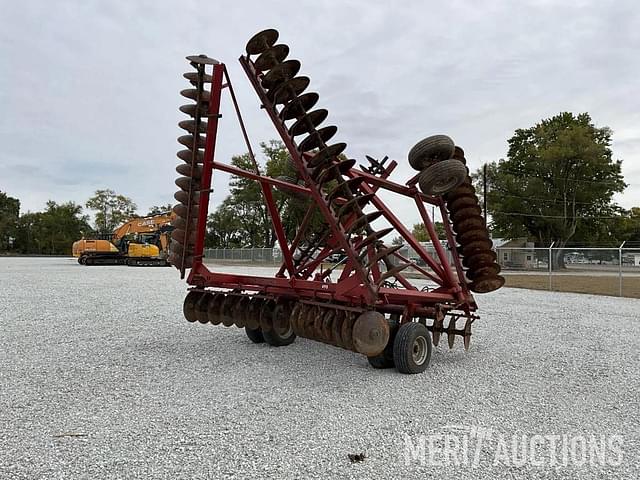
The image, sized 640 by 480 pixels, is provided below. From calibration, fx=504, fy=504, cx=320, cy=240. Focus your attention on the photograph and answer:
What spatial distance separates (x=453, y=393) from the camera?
16.5ft

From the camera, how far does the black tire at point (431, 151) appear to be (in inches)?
252

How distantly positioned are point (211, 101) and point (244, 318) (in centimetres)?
278

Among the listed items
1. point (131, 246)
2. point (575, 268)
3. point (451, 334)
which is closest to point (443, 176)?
point (451, 334)

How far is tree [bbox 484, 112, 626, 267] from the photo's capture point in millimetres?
49469

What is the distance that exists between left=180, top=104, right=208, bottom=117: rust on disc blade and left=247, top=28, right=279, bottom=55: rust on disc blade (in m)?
1.17

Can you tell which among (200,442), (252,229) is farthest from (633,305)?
(252,229)

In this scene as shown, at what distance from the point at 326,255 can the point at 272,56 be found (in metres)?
3.14

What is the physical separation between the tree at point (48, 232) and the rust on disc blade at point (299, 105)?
76.5 m

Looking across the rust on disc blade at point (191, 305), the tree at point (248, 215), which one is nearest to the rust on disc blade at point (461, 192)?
the rust on disc blade at point (191, 305)

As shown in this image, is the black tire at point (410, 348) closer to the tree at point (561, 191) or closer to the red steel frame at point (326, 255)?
the red steel frame at point (326, 255)

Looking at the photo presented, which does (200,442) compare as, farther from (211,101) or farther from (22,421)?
(211,101)

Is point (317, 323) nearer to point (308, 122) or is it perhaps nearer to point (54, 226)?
point (308, 122)

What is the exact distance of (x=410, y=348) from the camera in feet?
18.4

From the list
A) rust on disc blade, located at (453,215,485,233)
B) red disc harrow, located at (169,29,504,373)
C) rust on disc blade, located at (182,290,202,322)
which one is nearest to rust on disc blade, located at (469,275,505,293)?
red disc harrow, located at (169,29,504,373)
